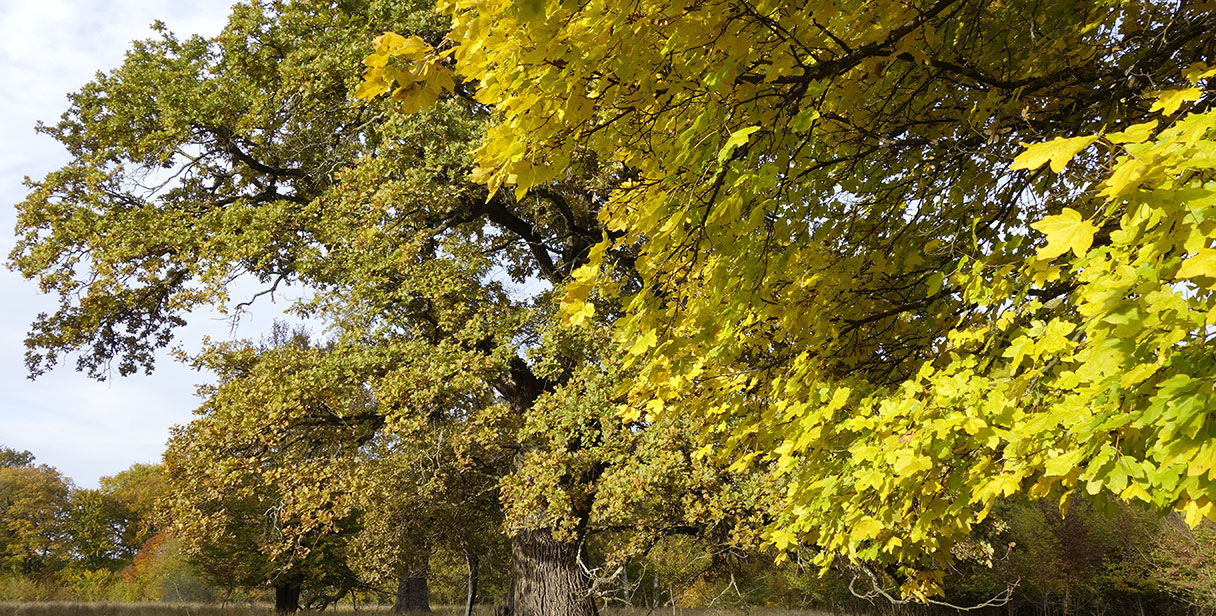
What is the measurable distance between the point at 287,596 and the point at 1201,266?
2916 cm

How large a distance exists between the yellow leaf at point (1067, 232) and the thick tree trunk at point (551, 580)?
10672mm

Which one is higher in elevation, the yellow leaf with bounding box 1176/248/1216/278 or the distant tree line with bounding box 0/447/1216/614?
the yellow leaf with bounding box 1176/248/1216/278

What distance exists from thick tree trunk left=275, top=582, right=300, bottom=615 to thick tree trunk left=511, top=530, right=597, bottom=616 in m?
16.5

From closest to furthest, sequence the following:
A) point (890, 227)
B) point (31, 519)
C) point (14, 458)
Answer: point (890, 227) < point (31, 519) < point (14, 458)

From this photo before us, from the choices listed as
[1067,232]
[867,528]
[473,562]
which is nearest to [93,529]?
[473,562]

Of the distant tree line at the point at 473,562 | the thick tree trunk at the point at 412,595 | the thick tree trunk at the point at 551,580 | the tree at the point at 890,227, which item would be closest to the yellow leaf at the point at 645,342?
the tree at the point at 890,227

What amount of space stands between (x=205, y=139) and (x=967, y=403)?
507 inches

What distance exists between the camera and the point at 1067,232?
83.1 inches

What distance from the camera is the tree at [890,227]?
2.40 metres

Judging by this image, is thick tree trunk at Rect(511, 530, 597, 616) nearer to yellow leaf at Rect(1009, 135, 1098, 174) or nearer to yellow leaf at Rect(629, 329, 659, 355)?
yellow leaf at Rect(629, 329, 659, 355)

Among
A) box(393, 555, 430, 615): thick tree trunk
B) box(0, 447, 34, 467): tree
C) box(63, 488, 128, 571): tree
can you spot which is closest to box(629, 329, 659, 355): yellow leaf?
box(393, 555, 430, 615): thick tree trunk

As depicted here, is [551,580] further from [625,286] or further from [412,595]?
[412,595]

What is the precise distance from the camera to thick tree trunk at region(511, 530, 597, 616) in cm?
1178

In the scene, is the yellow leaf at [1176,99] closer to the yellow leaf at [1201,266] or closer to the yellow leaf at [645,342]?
the yellow leaf at [1201,266]
